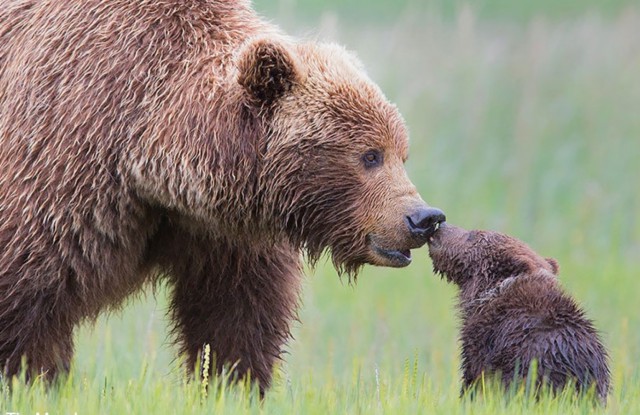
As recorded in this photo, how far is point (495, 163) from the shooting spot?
14016 mm

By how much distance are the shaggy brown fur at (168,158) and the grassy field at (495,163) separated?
2758mm

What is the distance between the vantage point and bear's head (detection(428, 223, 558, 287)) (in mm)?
6629

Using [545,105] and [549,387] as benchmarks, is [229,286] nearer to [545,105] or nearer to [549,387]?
[549,387]

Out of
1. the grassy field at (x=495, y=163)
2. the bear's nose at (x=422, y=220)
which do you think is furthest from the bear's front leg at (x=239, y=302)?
the grassy field at (x=495, y=163)

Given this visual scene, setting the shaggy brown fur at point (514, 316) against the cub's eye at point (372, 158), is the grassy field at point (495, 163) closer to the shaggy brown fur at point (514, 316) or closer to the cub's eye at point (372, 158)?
the shaggy brown fur at point (514, 316)

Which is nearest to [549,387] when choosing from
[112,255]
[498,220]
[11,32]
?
[112,255]

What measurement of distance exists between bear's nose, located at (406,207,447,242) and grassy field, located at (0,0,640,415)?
3.02 m

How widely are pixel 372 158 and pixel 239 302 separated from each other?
1208 millimetres

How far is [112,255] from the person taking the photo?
20.7ft

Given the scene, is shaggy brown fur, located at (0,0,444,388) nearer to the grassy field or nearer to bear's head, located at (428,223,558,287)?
bear's head, located at (428,223,558,287)

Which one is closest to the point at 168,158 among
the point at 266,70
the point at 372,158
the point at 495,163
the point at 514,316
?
Result: the point at 266,70

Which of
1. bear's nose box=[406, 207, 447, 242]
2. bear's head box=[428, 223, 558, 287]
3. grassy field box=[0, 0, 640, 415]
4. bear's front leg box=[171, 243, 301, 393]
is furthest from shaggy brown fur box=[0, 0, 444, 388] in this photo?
grassy field box=[0, 0, 640, 415]

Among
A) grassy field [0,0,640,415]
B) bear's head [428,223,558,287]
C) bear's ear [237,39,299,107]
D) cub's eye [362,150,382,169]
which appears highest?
grassy field [0,0,640,415]

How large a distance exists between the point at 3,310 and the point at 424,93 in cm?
892
